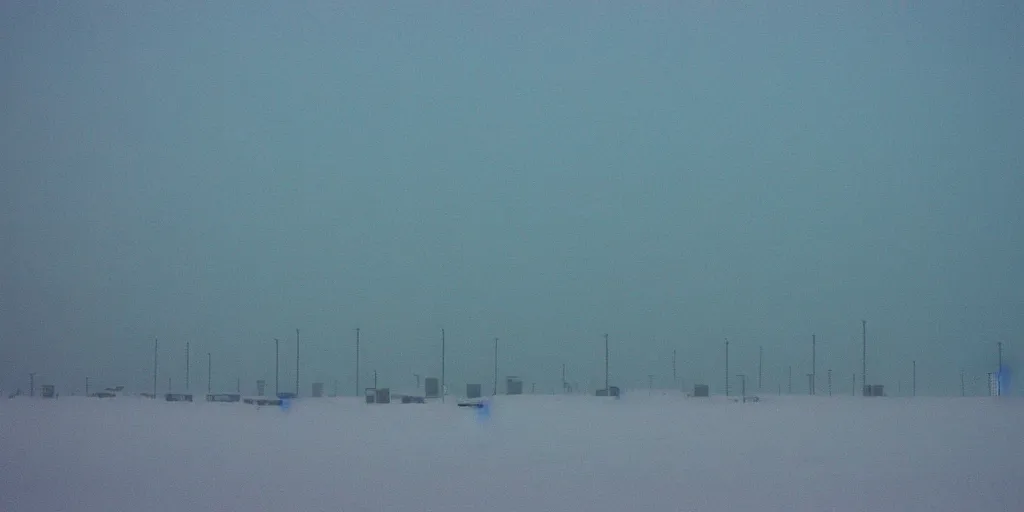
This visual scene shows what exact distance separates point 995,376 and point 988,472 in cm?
3912

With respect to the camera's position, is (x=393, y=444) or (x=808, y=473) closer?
(x=808, y=473)

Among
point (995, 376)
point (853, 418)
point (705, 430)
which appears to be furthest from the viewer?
point (995, 376)

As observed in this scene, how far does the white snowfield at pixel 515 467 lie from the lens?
44.9 ft

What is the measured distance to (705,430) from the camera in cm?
2962

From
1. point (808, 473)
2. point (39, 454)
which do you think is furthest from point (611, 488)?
point (39, 454)

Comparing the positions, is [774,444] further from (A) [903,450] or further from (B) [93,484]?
(B) [93,484]

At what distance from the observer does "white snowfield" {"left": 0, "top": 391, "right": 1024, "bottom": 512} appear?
13680mm

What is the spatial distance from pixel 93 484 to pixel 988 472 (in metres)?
13.5

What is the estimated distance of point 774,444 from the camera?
23594mm

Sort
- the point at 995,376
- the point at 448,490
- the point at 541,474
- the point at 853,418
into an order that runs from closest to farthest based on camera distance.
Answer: the point at 448,490 → the point at 541,474 → the point at 853,418 → the point at 995,376

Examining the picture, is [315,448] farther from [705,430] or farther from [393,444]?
[705,430]

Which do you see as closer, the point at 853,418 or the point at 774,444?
the point at 774,444

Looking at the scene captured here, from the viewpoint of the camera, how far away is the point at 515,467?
18.1m

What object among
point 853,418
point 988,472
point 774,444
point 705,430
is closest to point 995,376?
point 853,418
